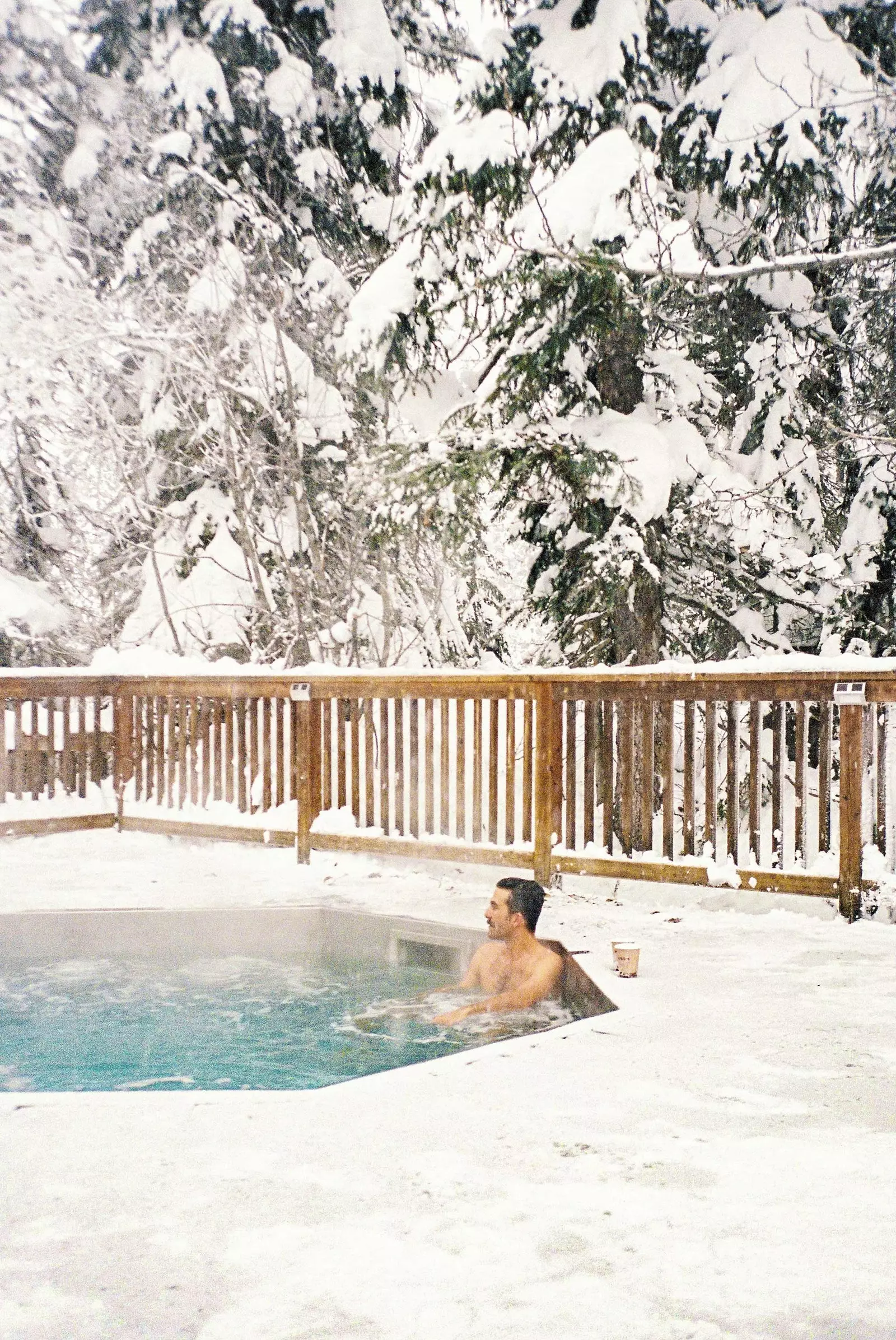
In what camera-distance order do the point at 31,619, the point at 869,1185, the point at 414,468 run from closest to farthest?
the point at 869,1185
the point at 414,468
the point at 31,619

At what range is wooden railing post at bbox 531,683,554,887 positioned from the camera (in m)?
6.05

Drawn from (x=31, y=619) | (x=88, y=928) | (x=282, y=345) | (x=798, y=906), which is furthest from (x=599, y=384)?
(x=31, y=619)

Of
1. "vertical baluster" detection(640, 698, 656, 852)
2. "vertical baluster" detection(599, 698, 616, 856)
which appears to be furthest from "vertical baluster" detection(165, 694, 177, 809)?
"vertical baluster" detection(640, 698, 656, 852)

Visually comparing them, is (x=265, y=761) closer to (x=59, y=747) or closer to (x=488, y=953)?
(x=59, y=747)

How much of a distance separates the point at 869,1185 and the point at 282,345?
28.4 feet

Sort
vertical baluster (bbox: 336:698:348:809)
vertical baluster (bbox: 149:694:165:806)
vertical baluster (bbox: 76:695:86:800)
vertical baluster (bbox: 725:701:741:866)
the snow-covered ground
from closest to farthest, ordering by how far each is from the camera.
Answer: the snow-covered ground
vertical baluster (bbox: 725:701:741:866)
vertical baluster (bbox: 336:698:348:809)
vertical baluster (bbox: 149:694:165:806)
vertical baluster (bbox: 76:695:86:800)

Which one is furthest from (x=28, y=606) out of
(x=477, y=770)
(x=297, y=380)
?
(x=477, y=770)

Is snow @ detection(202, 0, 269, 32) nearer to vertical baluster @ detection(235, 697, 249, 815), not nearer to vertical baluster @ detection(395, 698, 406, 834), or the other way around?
vertical baluster @ detection(235, 697, 249, 815)

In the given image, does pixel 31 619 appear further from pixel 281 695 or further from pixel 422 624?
pixel 281 695

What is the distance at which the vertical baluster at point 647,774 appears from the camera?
5758 mm

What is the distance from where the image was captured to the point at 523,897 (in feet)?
14.6

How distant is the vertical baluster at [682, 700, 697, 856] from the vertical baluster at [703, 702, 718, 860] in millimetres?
61

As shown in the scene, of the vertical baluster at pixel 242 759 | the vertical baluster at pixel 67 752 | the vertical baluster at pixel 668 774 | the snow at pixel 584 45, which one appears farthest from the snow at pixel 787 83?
the vertical baluster at pixel 67 752

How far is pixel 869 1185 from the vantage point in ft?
7.61
